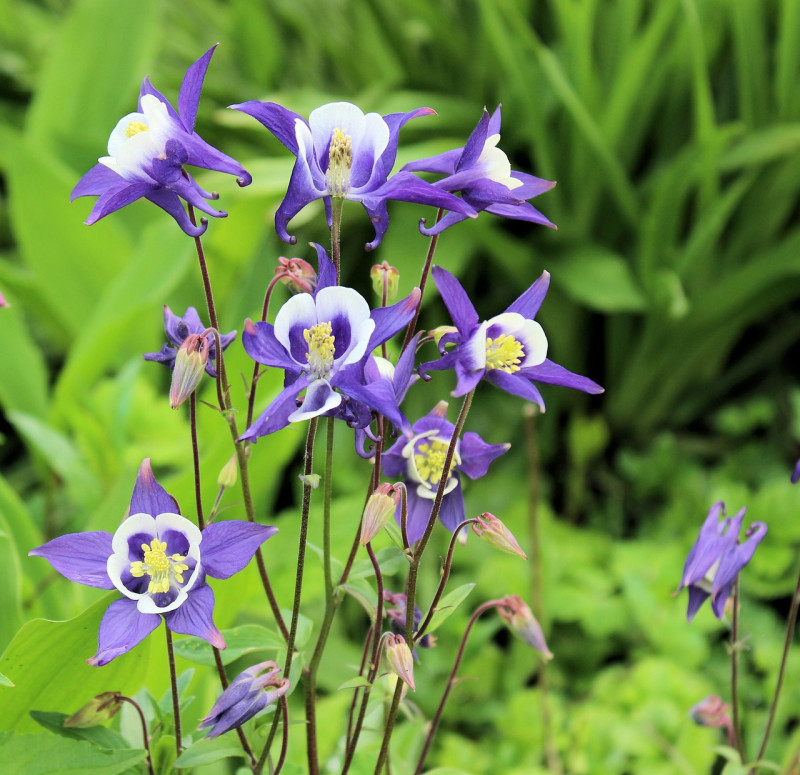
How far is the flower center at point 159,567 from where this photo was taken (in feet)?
1.76

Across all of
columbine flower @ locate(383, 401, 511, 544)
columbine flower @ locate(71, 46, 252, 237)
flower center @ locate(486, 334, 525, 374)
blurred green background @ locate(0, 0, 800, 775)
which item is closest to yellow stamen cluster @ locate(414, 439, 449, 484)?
columbine flower @ locate(383, 401, 511, 544)

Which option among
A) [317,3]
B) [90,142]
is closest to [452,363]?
[90,142]

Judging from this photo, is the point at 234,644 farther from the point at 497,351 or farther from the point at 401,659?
the point at 497,351

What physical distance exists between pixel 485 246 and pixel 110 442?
86cm

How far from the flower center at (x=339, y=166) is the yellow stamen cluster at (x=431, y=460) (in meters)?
0.20

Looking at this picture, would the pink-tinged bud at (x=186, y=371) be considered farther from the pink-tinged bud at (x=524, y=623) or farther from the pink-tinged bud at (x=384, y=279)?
the pink-tinged bud at (x=524, y=623)

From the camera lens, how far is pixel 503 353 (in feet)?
1.73

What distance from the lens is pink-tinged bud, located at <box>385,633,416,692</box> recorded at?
510 mm

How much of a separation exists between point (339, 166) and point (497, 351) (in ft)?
0.49

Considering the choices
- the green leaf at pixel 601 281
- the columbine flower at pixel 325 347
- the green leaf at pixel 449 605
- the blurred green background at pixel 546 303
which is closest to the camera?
the columbine flower at pixel 325 347

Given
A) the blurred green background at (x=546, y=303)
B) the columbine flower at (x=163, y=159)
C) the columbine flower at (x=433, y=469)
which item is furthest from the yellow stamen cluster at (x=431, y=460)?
the blurred green background at (x=546, y=303)

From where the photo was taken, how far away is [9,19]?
2301 mm

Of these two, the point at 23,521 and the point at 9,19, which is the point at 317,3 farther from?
the point at 23,521

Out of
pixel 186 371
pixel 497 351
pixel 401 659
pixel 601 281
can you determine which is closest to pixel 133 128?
pixel 186 371
